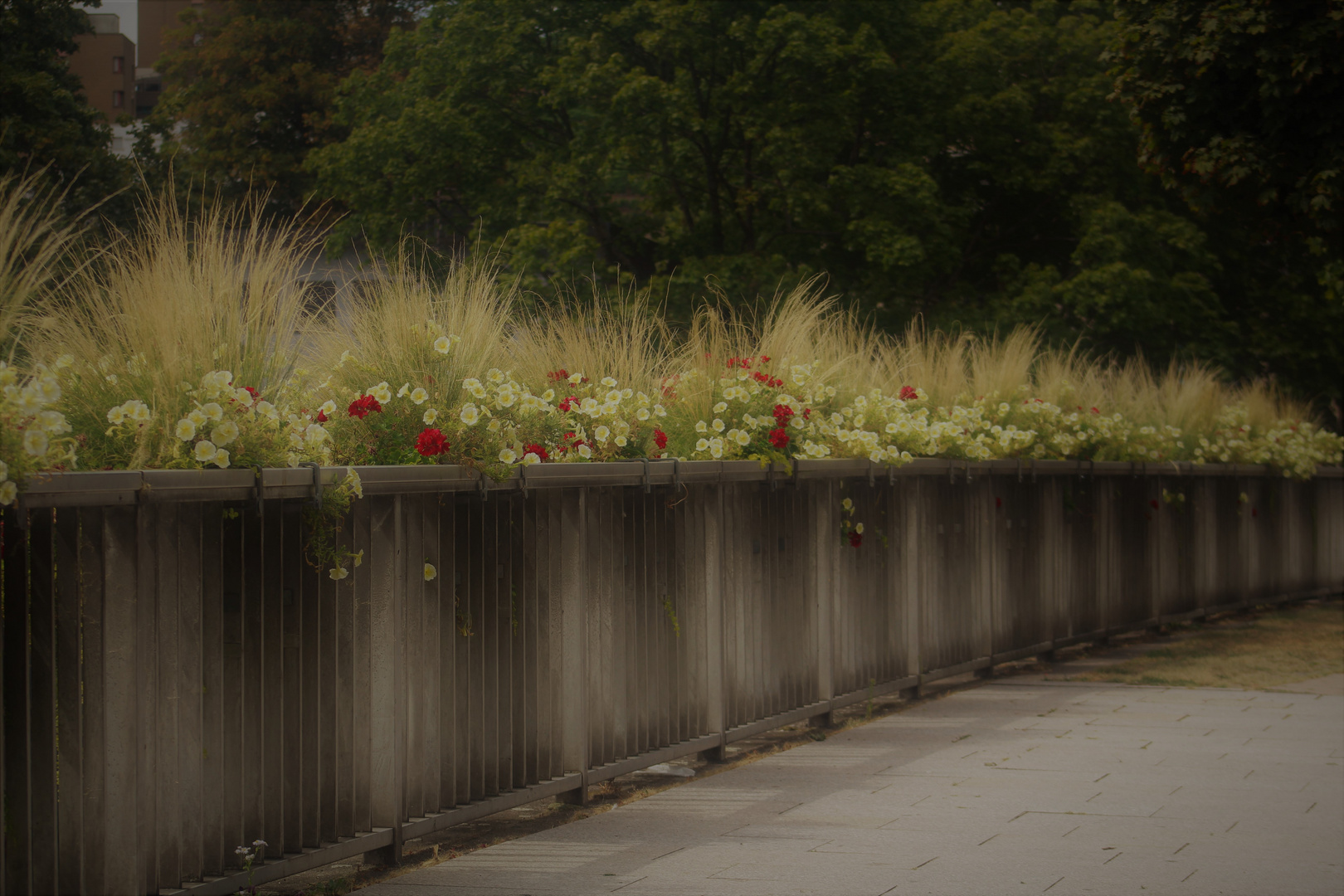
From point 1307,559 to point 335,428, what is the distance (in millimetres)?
16020

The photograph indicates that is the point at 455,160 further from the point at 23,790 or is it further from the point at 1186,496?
the point at 23,790

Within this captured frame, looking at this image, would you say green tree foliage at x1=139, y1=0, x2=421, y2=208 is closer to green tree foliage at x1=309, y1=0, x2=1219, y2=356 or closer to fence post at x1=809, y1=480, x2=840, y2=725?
green tree foliage at x1=309, y1=0, x2=1219, y2=356

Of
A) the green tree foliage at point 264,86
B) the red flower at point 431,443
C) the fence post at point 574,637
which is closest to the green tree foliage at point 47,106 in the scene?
the green tree foliage at point 264,86

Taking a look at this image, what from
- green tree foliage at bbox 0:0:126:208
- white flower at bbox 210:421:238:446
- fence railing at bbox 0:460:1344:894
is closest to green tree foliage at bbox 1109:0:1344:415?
fence railing at bbox 0:460:1344:894

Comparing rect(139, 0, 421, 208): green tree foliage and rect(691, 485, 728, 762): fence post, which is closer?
rect(691, 485, 728, 762): fence post

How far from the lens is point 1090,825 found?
6223mm

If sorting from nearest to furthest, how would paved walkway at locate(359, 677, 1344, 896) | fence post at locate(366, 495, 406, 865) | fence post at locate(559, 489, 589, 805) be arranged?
fence post at locate(366, 495, 406, 865), paved walkway at locate(359, 677, 1344, 896), fence post at locate(559, 489, 589, 805)

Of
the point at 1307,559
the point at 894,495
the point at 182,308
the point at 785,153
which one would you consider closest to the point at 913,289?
the point at 785,153

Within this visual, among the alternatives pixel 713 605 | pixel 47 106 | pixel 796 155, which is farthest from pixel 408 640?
pixel 47 106

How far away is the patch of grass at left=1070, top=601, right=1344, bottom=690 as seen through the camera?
11.0 meters

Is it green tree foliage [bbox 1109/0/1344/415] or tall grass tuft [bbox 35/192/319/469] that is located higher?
green tree foliage [bbox 1109/0/1344/415]

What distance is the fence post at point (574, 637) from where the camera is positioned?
630 cm

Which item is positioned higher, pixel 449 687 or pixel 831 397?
pixel 831 397

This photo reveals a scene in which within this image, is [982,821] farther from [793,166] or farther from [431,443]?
[793,166]
